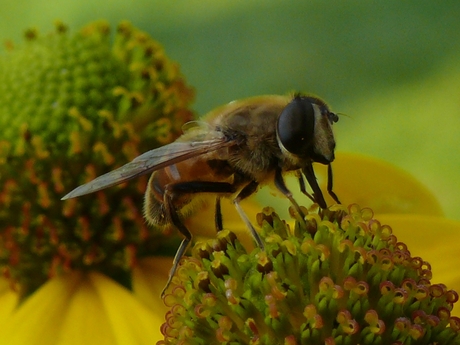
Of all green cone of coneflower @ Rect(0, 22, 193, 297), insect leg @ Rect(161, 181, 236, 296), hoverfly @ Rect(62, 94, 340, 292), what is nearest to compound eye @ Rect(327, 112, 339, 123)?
hoverfly @ Rect(62, 94, 340, 292)

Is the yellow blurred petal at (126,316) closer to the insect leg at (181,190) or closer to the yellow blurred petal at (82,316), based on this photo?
the yellow blurred petal at (82,316)

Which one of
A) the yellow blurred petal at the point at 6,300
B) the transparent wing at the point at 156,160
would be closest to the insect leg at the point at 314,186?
the transparent wing at the point at 156,160

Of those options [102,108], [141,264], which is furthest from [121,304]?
[102,108]

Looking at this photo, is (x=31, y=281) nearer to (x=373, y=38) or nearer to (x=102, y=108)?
(x=102, y=108)

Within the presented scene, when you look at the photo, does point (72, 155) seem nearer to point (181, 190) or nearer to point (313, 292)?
point (181, 190)

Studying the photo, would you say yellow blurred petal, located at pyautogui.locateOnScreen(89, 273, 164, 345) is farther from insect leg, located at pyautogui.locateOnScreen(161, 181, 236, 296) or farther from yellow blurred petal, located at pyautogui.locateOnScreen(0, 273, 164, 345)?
insect leg, located at pyautogui.locateOnScreen(161, 181, 236, 296)

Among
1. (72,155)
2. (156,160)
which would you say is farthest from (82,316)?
(156,160)
